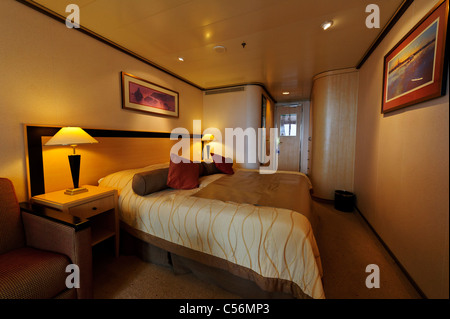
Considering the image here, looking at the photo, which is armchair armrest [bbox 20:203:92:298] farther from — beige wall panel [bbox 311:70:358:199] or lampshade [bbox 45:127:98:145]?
beige wall panel [bbox 311:70:358:199]

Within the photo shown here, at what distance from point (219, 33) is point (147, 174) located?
1789 mm

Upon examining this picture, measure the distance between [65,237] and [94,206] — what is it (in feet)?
1.55

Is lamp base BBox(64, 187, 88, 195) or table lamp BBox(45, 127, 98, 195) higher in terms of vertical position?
table lamp BBox(45, 127, 98, 195)

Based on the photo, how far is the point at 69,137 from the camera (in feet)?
4.91

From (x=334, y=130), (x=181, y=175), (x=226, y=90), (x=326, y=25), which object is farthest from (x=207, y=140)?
(x=326, y=25)

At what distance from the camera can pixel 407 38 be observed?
1.41 metres

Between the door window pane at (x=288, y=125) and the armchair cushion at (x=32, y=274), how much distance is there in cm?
562

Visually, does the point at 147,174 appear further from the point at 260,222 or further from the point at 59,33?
the point at 59,33

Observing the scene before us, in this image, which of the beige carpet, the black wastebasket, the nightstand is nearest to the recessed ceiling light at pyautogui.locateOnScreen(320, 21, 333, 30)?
the beige carpet

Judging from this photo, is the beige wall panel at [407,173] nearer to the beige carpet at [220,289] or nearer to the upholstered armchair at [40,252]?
the beige carpet at [220,289]

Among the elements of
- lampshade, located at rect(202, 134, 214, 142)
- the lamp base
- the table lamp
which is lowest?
the lamp base

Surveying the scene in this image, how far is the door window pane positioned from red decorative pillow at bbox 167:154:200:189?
4338 mm

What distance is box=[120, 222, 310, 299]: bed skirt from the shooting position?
42.3 inches
